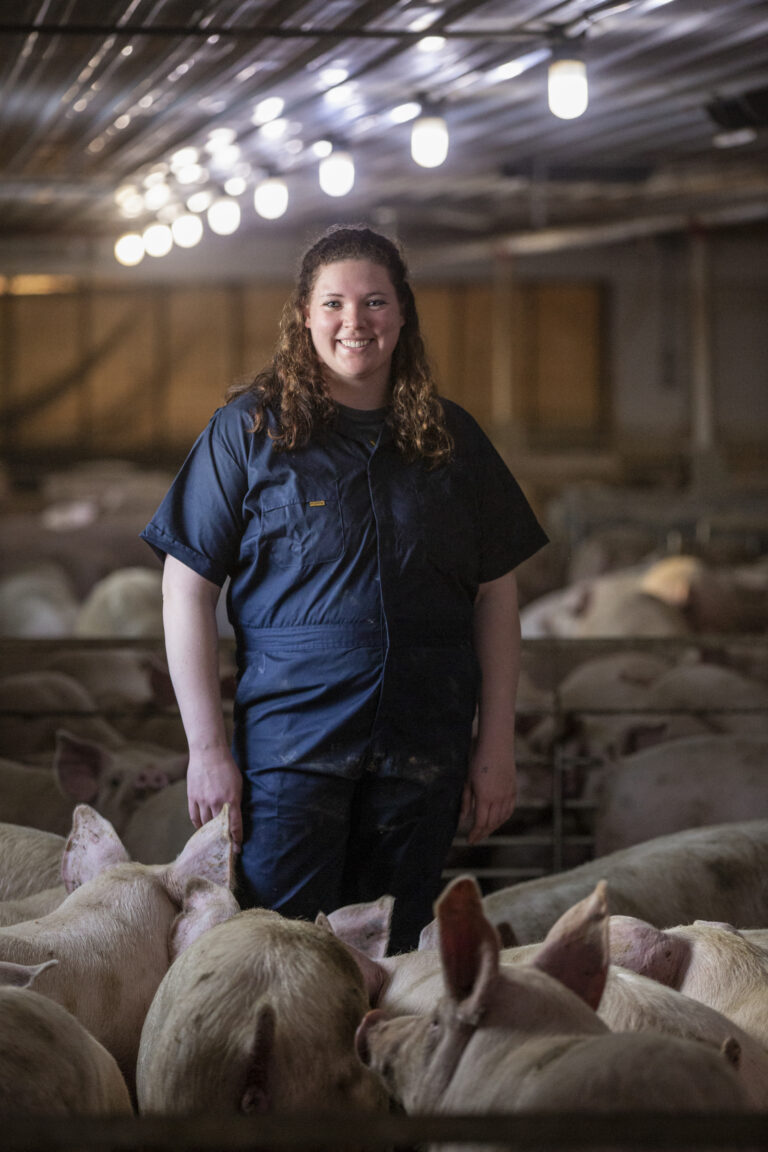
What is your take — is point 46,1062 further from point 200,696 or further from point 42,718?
point 42,718

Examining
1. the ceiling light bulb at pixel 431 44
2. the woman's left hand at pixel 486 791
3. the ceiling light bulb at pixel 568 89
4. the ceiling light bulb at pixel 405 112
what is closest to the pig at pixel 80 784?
the woman's left hand at pixel 486 791

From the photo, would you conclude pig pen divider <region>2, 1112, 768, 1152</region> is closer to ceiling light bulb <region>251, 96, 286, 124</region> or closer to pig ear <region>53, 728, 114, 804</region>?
pig ear <region>53, 728, 114, 804</region>

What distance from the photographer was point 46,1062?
60.4 inches

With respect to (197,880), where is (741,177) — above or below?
above

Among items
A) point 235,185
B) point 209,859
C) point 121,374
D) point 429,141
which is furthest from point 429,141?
Answer: point 121,374

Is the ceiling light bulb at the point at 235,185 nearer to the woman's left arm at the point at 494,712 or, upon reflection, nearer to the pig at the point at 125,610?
the pig at the point at 125,610

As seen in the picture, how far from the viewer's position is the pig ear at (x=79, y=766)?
11.1 feet

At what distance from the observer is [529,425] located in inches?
653

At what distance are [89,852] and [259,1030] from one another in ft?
2.46

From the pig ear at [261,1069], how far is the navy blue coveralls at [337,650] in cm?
82

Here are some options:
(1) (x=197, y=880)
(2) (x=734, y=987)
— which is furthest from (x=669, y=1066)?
(1) (x=197, y=880)

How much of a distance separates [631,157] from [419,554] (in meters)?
7.30

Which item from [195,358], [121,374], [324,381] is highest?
[195,358]

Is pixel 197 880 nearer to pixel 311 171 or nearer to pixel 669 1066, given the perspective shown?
pixel 669 1066
